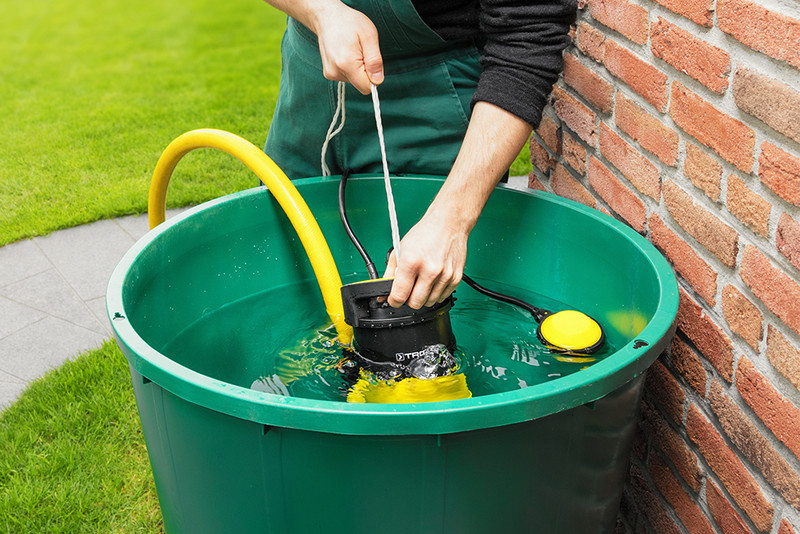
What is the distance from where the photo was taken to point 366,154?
5.48ft

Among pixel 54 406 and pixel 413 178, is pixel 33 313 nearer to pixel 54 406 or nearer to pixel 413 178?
pixel 54 406

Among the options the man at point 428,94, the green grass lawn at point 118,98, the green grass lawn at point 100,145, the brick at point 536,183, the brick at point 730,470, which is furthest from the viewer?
the green grass lawn at point 118,98

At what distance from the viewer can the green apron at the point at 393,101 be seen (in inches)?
59.4

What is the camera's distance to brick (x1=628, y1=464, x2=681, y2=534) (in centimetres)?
140

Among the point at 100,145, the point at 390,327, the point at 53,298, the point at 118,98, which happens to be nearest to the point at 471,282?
the point at 390,327

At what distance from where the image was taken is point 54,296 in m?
2.38

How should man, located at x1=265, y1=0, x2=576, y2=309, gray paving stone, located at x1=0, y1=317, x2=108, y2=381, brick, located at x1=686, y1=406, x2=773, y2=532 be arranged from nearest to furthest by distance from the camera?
brick, located at x1=686, y1=406, x2=773, y2=532 → man, located at x1=265, y1=0, x2=576, y2=309 → gray paving stone, located at x1=0, y1=317, x2=108, y2=381

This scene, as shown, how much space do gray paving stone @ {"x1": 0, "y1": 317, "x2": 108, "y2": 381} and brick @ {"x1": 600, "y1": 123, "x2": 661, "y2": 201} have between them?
1.45 m

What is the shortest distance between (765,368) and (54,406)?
1.58 metres

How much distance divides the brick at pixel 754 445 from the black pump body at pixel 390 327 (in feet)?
1.41

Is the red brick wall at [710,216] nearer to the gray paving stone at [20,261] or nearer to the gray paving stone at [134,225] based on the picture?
the gray paving stone at [134,225]

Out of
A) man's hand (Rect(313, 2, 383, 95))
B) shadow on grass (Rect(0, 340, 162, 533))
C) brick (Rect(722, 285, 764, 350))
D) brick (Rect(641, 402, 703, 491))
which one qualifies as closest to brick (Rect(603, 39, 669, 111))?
brick (Rect(722, 285, 764, 350))

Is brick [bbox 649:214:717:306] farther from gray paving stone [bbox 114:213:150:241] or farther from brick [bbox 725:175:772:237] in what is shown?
gray paving stone [bbox 114:213:150:241]

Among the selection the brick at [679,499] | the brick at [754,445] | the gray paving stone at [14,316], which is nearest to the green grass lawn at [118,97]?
the gray paving stone at [14,316]
